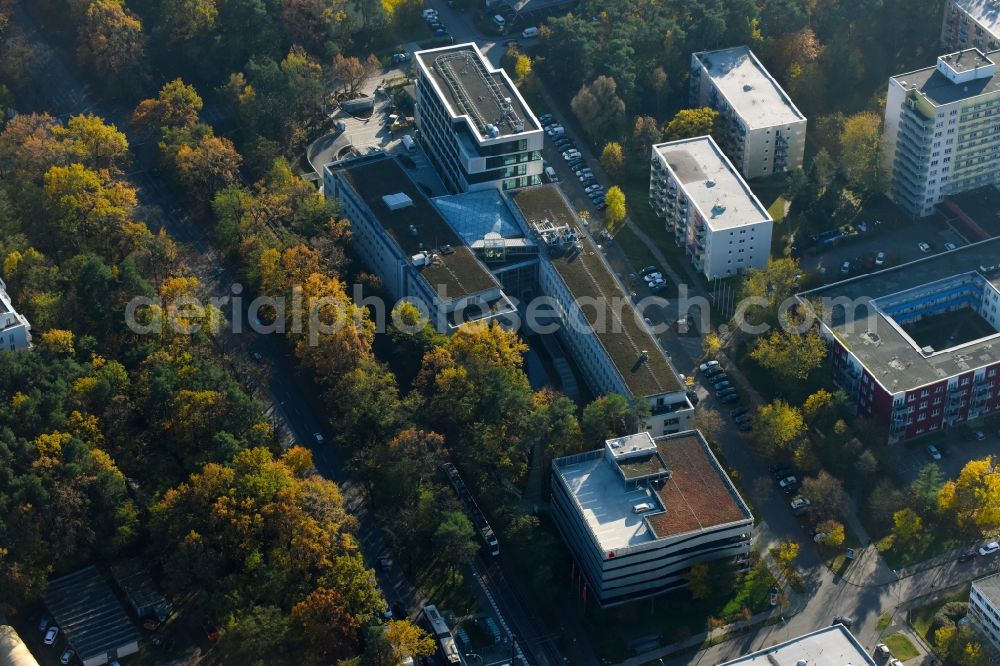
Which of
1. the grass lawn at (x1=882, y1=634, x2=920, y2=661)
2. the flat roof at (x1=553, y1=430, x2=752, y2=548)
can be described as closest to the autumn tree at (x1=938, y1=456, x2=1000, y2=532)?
the grass lawn at (x1=882, y1=634, x2=920, y2=661)

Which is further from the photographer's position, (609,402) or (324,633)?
(609,402)

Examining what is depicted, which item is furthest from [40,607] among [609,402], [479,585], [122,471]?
[609,402]

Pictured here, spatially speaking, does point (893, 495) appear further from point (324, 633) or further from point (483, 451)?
point (324, 633)

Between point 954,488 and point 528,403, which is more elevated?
point 528,403

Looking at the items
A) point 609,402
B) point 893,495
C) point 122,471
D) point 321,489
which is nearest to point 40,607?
point 122,471

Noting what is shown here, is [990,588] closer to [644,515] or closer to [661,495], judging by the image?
[661,495]
